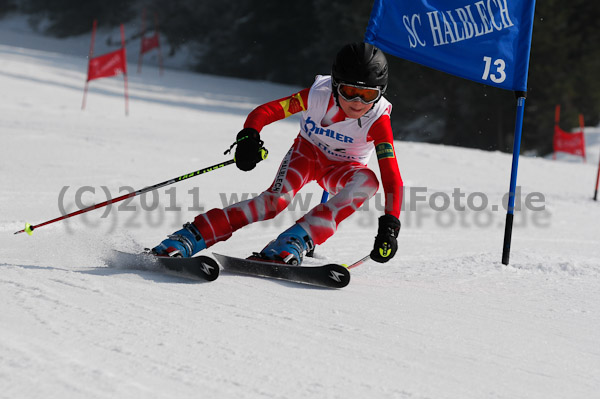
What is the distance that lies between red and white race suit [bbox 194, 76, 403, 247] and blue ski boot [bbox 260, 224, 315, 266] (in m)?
0.04

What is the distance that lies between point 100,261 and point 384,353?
1644mm

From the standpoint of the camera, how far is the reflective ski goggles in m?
3.40

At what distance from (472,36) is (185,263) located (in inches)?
92.3

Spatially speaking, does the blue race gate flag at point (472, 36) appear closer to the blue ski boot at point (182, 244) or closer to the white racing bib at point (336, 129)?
the white racing bib at point (336, 129)

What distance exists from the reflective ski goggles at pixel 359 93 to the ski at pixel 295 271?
90 centimetres

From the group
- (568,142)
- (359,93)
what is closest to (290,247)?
(359,93)

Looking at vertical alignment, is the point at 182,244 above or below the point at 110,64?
below

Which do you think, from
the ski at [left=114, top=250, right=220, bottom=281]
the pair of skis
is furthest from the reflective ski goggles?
the ski at [left=114, top=250, right=220, bottom=281]

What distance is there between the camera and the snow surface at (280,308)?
194cm

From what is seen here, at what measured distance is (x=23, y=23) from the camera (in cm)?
3597

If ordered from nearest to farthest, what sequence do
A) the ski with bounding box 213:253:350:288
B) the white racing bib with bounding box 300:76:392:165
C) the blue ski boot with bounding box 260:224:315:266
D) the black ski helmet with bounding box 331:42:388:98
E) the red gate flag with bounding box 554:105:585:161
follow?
the ski with bounding box 213:253:350:288 → the blue ski boot with bounding box 260:224:315:266 → the black ski helmet with bounding box 331:42:388:98 → the white racing bib with bounding box 300:76:392:165 → the red gate flag with bounding box 554:105:585:161

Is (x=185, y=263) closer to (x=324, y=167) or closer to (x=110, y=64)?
(x=324, y=167)

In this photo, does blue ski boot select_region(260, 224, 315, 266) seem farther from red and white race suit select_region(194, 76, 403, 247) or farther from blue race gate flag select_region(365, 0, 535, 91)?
blue race gate flag select_region(365, 0, 535, 91)

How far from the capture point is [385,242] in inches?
121
